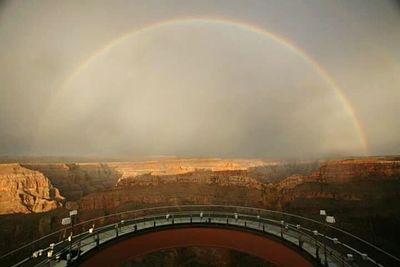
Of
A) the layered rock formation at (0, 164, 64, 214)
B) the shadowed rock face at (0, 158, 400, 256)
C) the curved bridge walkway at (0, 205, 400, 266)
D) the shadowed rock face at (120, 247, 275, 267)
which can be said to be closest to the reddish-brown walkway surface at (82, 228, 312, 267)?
the curved bridge walkway at (0, 205, 400, 266)

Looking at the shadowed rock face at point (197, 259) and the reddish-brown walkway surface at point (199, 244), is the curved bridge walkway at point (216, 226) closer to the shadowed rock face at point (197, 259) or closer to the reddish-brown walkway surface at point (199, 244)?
the reddish-brown walkway surface at point (199, 244)

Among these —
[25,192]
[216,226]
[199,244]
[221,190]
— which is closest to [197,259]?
[199,244]

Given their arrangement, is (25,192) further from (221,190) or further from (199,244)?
(199,244)

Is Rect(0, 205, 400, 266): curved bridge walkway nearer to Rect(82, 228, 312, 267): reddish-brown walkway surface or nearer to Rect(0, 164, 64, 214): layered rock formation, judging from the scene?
Rect(82, 228, 312, 267): reddish-brown walkway surface

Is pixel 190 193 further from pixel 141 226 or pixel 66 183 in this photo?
pixel 141 226

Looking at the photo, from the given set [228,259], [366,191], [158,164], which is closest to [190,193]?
[158,164]
